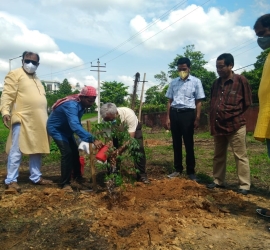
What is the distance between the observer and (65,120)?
4742 millimetres

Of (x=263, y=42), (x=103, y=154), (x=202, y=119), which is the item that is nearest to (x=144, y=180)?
(x=103, y=154)

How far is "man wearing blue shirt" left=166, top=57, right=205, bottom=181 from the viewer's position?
16.7ft

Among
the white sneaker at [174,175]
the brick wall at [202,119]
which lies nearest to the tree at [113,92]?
the brick wall at [202,119]

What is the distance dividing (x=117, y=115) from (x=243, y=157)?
72.9 inches

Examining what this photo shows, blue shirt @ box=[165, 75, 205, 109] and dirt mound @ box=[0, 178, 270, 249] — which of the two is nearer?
dirt mound @ box=[0, 178, 270, 249]

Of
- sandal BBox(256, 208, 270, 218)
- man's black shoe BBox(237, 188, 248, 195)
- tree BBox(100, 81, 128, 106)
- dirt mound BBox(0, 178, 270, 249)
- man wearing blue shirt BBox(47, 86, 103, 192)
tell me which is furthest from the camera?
tree BBox(100, 81, 128, 106)

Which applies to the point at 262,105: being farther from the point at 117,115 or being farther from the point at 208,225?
the point at 117,115

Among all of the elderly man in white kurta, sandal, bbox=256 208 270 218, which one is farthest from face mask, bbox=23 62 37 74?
sandal, bbox=256 208 270 218

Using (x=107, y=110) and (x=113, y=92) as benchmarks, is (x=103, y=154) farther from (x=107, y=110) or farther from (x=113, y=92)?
(x=113, y=92)

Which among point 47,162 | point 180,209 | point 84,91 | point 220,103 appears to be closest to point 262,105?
point 220,103

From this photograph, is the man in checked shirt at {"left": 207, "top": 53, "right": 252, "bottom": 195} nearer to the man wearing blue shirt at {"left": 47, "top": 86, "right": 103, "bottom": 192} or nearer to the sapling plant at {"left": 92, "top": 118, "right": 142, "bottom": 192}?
the sapling plant at {"left": 92, "top": 118, "right": 142, "bottom": 192}

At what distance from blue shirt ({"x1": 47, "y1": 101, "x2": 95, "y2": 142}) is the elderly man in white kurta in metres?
0.27

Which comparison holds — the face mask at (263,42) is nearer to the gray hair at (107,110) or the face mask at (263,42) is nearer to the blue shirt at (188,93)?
the blue shirt at (188,93)

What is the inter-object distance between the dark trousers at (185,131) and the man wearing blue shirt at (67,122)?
1.44 metres
